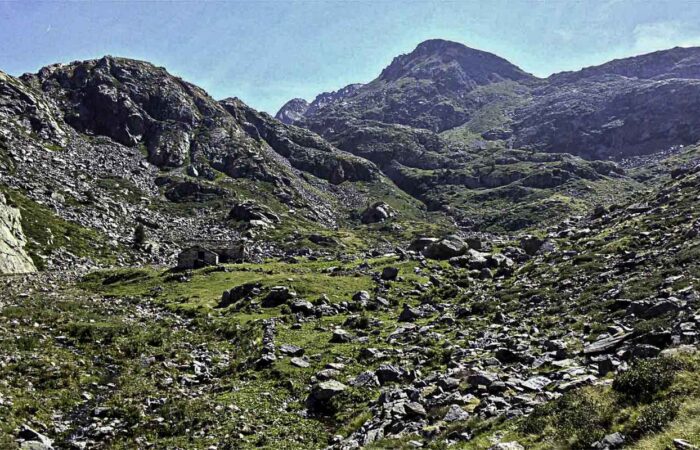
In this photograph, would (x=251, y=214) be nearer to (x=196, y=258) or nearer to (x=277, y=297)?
(x=196, y=258)

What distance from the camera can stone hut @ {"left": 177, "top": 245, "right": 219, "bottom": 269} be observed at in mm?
83062

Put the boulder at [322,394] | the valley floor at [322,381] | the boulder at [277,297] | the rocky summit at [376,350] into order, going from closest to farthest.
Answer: the valley floor at [322,381] → the rocky summit at [376,350] → the boulder at [322,394] → the boulder at [277,297]

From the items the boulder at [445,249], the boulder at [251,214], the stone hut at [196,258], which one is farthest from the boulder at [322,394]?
the boulder at [251,214]

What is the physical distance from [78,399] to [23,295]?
1263 inches

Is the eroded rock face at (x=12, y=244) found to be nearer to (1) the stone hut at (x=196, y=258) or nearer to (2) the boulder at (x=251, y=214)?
(1) the stone hut at (x=196, y=258)

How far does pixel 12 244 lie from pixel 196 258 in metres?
29.2

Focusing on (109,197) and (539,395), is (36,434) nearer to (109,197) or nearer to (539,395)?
(539,395)

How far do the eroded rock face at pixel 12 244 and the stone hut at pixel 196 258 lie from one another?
2325 cm

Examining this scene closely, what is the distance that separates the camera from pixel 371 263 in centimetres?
8300

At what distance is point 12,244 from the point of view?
2881 inches

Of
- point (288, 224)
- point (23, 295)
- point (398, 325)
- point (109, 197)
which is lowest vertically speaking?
point (398, 325)

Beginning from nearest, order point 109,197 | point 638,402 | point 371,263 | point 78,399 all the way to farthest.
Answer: point 638,402 < point 78,399 < point 371,263 < point 109,197

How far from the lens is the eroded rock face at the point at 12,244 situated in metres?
68.3

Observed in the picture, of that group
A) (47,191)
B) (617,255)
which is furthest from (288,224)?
(617,255)
